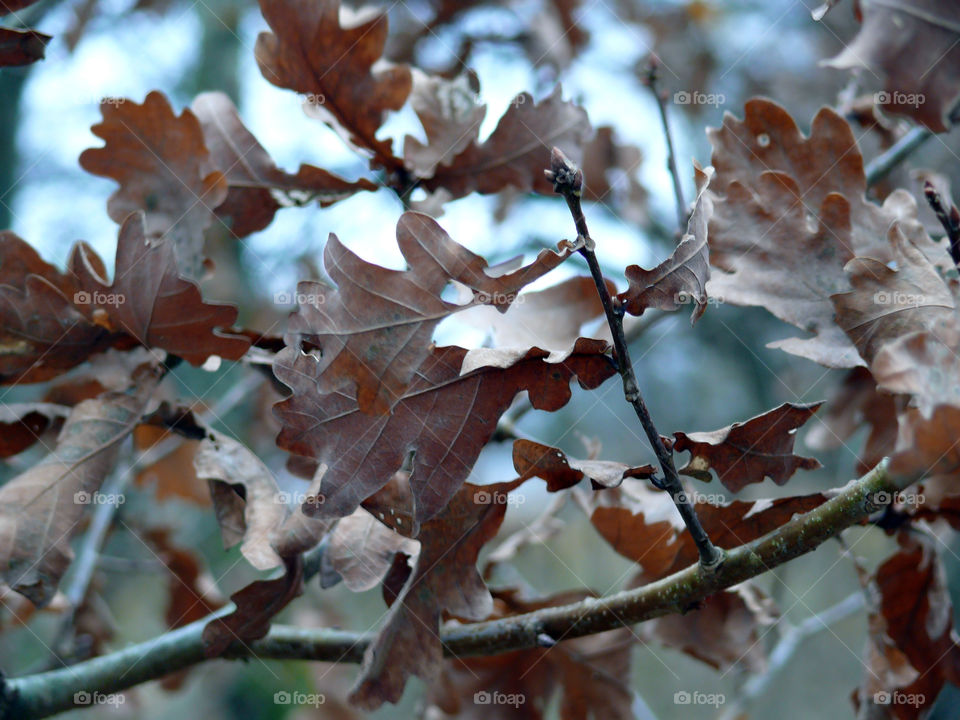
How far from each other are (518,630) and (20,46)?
2.34ft

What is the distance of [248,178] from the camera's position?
0.88 m

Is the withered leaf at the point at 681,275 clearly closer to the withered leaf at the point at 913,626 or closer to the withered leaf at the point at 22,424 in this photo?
the withered leaf at the point at 913,626

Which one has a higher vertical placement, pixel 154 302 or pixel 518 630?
pixel 154 302

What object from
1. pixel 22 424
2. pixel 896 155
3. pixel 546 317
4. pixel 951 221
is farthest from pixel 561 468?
pixel 896 155

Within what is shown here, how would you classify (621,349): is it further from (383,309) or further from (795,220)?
(795,220)

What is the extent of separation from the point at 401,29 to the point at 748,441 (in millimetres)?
1483

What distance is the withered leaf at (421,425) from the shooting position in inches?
23.1

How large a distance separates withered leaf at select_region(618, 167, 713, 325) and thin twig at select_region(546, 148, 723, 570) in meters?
0.02

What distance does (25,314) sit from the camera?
2.49 feet

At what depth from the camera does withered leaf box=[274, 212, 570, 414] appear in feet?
1.86

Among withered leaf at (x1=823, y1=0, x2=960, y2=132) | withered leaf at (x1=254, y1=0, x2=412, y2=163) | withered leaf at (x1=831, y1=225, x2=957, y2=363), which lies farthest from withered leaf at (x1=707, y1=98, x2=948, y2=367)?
withered leaf at (x1=254, y1=0, x2=412, y2=163)

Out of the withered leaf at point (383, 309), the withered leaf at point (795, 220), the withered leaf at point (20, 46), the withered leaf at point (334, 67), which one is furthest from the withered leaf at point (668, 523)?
the withered leaf at point (20, 46)

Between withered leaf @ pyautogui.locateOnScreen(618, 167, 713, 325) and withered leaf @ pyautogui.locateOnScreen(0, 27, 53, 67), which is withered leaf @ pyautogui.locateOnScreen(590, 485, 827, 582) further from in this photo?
withered leaf @ pyautogui.locateOnScreen(0, 27, 53, 67)

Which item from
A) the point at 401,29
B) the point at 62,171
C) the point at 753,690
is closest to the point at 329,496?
the point at 753,690
